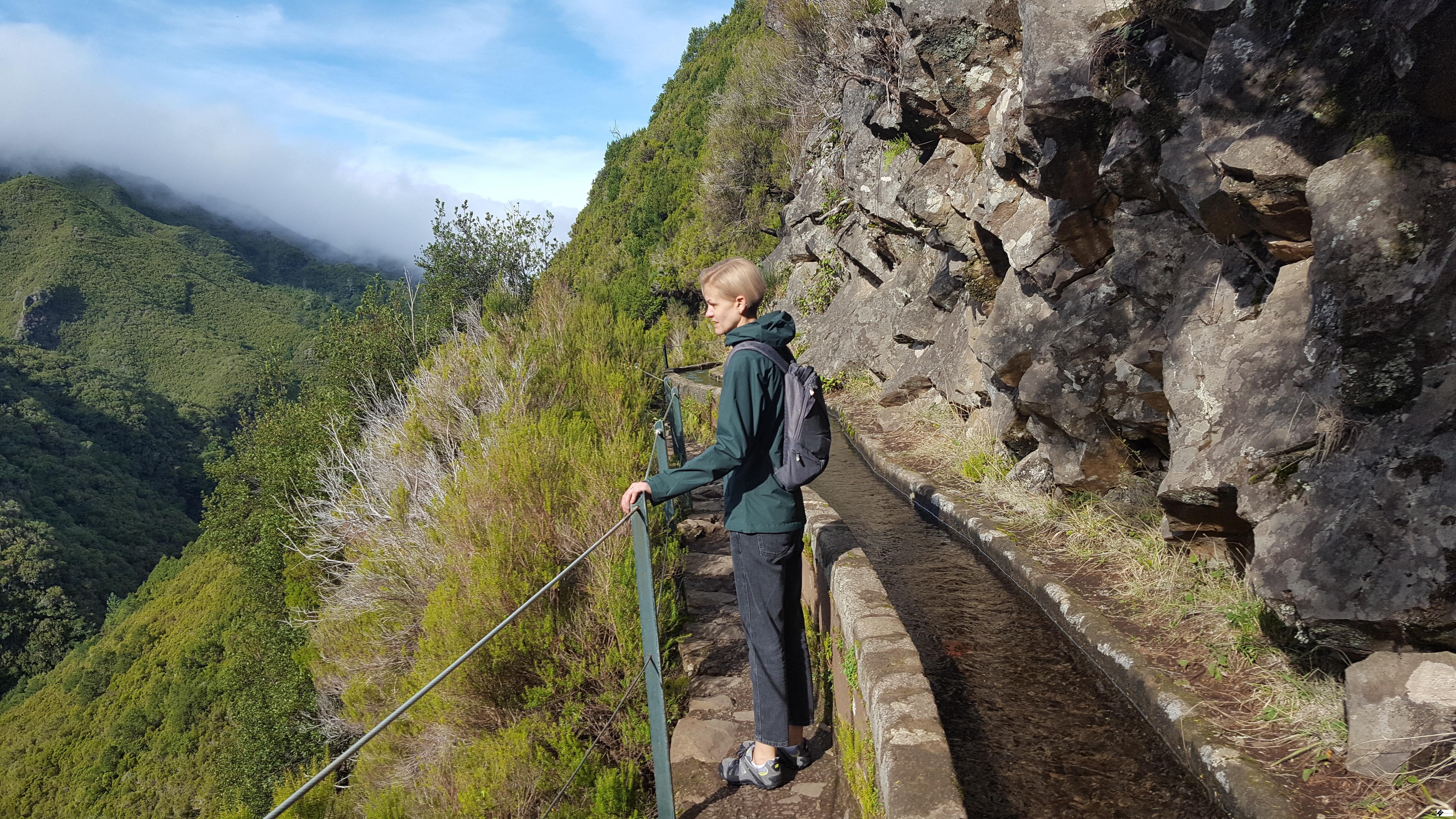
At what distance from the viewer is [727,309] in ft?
9.10

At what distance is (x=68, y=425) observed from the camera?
2896 inches

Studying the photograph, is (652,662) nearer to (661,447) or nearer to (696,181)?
(661,447)

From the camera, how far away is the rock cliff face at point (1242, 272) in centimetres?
272

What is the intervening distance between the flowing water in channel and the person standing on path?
0.87 metres

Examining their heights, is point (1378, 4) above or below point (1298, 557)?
above

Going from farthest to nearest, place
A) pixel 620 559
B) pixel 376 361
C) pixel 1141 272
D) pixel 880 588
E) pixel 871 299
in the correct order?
pixel 376 361 → pixel 871 299 → pixel 1141 272 → pixel 620 559 → pixel 880 588

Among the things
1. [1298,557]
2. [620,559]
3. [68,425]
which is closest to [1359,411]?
[1298,557]

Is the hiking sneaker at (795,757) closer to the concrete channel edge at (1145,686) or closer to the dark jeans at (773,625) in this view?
the dark jeans at (773,625)

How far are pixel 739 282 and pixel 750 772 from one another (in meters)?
1.98

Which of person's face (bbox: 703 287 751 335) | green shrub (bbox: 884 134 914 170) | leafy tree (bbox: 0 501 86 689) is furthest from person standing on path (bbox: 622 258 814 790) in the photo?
leafy tree (bbox: 0 501 86 689)

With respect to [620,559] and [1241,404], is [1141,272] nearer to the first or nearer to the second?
[1241,404]

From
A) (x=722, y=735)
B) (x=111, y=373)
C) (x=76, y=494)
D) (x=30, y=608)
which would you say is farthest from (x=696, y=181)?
(x=111, y=373)

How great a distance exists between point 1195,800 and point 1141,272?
3.22 meters

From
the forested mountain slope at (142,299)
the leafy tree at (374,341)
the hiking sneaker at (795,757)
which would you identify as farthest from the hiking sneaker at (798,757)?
the forested mountain slope at (142,299)
